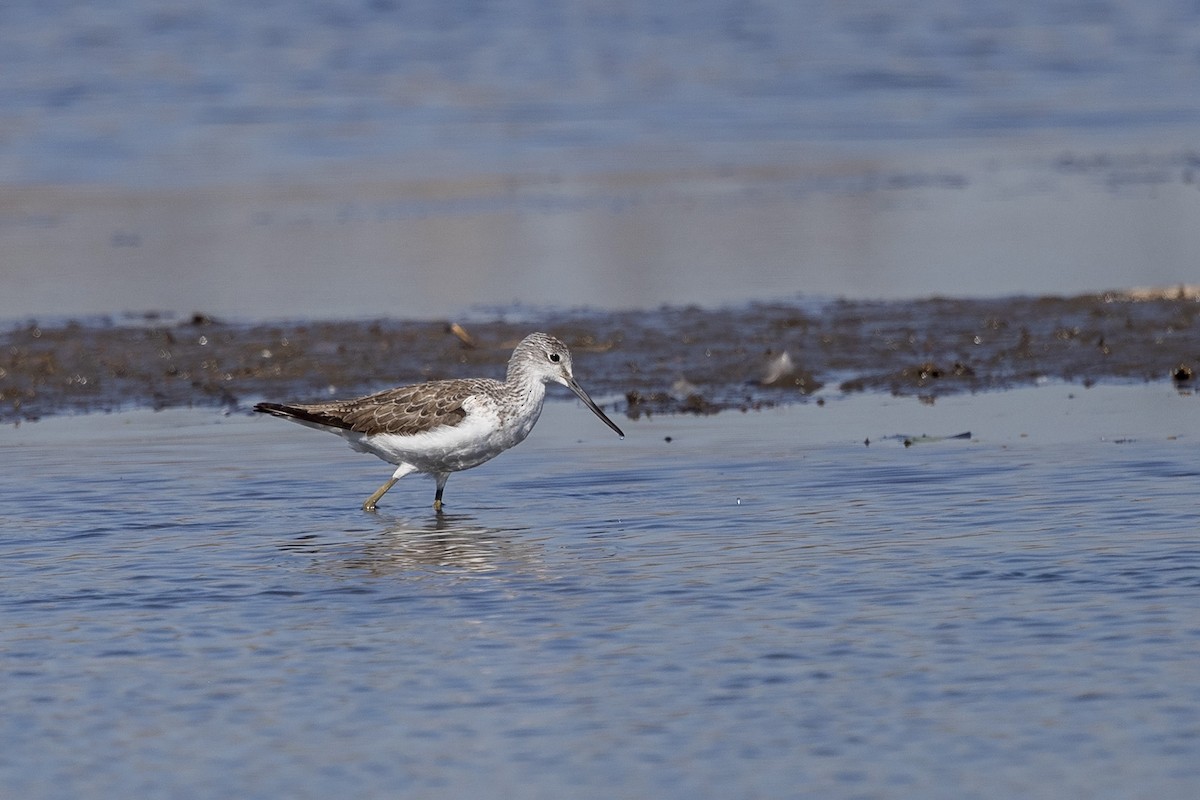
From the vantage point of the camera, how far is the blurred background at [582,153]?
18016 mm

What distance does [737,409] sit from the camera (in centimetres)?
1296

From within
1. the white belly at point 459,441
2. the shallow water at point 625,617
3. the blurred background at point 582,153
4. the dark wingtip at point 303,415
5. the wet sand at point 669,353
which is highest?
the blurred background at point 582,153

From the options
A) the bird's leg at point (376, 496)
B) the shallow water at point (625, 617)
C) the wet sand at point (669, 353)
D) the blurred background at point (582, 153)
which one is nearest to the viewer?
the shallow water at point (625, 617)

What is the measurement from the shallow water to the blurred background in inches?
218

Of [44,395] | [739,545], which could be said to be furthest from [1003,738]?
[44,395]

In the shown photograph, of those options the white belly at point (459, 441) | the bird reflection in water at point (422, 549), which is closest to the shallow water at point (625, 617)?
the bird reflection in water at point (422, 549)

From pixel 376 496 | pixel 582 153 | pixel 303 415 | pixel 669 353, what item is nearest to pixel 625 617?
pixel 376 496

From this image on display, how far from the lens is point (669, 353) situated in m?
14.5

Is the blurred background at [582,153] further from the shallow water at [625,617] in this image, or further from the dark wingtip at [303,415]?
the shallow water at [625,617]

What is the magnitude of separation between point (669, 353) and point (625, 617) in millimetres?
6760

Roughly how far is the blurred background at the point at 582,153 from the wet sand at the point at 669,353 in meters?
0.93

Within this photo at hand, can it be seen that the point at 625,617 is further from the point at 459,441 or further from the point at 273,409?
the point at 273,409

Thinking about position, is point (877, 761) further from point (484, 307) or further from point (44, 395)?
point (484, 307)

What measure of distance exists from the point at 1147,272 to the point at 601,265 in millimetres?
5179
